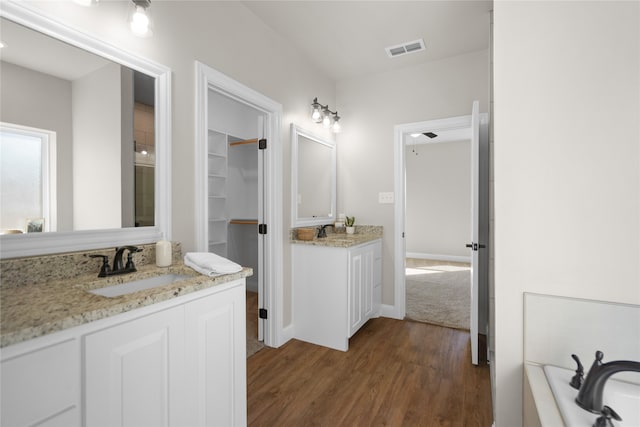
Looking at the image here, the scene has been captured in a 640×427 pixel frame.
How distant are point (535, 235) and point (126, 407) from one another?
1.76 m

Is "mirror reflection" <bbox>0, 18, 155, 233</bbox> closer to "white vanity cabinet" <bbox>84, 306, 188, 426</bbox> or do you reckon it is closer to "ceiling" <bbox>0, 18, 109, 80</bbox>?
"ceiling" <bbox>0, 18, 109, 80</bbox>

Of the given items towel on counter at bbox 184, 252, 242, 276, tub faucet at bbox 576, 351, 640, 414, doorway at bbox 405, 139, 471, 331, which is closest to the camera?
Result: tub faucet at bbox 576, 351, 640, 414

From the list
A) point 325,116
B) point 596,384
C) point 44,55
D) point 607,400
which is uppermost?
point 325,116

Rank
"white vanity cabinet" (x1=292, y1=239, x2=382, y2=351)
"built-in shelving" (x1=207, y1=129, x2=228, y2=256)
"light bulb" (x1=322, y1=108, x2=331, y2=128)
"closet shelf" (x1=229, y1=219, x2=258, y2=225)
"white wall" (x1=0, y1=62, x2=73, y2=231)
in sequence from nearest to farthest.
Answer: "white wall" (x1=0, y1=62, x2=73, y2=231)
"white vanity cabinet" (x1=292, y1=239, x2=382, y2=351)
"light bulb" (x1=322, y1=108, x2=331, y2=128)
"built-in shelving" (x1=207, y1=129, x2=228, y2=256)
"closet shelf" (x1=229, y1=219, x2=258, y2=225)

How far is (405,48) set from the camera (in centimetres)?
299

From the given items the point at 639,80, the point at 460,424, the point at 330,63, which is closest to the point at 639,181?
the point at 639,80

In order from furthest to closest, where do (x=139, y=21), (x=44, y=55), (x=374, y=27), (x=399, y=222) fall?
1. (x=399, y=222)
2. (x=374, y=27)
3. (x=139, y=21)
4. (x=44, y=55)

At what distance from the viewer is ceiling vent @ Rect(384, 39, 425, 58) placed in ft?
9.49

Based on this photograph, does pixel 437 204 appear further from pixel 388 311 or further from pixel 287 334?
pixel 287 334

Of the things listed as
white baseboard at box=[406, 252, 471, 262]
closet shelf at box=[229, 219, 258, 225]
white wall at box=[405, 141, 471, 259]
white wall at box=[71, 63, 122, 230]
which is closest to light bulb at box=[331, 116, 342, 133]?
closet shelf at box=[229, 219, 258, 225]

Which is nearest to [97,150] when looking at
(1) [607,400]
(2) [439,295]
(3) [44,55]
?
(3) [44,55]

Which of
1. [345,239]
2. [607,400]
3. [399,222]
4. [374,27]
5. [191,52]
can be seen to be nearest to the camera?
[607,400]

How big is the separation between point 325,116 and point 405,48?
102cm

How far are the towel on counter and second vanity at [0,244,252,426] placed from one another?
0.03m
